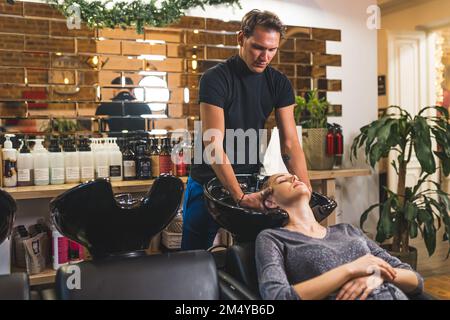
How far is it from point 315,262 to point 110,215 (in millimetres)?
620

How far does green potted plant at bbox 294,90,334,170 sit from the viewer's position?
10.5ft

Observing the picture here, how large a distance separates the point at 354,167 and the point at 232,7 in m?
1.40

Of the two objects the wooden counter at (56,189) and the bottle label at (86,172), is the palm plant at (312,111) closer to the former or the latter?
the wooden counter at (56,189)

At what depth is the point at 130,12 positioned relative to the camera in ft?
8.93

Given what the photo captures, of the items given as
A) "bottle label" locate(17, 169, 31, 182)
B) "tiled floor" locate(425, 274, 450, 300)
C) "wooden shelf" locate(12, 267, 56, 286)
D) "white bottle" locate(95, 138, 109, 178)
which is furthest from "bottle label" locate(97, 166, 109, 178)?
"tiled floor" locate(425, 274, 450, 300)

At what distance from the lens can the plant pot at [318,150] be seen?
318 cm

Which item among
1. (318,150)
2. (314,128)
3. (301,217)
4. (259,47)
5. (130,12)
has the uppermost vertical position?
(130,12)

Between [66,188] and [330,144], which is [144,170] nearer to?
[66,188]

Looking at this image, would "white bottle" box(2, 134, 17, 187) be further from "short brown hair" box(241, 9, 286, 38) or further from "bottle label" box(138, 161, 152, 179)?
"short brown hair" box(241, 9, 286, 38)

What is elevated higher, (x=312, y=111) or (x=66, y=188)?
(x=312, y=111)

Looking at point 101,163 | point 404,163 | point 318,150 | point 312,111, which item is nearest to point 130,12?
point 101,163

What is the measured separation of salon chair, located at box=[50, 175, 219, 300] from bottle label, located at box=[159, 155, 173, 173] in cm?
126

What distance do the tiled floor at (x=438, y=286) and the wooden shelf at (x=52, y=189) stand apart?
5.82ft

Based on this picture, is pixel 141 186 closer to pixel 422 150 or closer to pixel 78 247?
pixel 78 247
